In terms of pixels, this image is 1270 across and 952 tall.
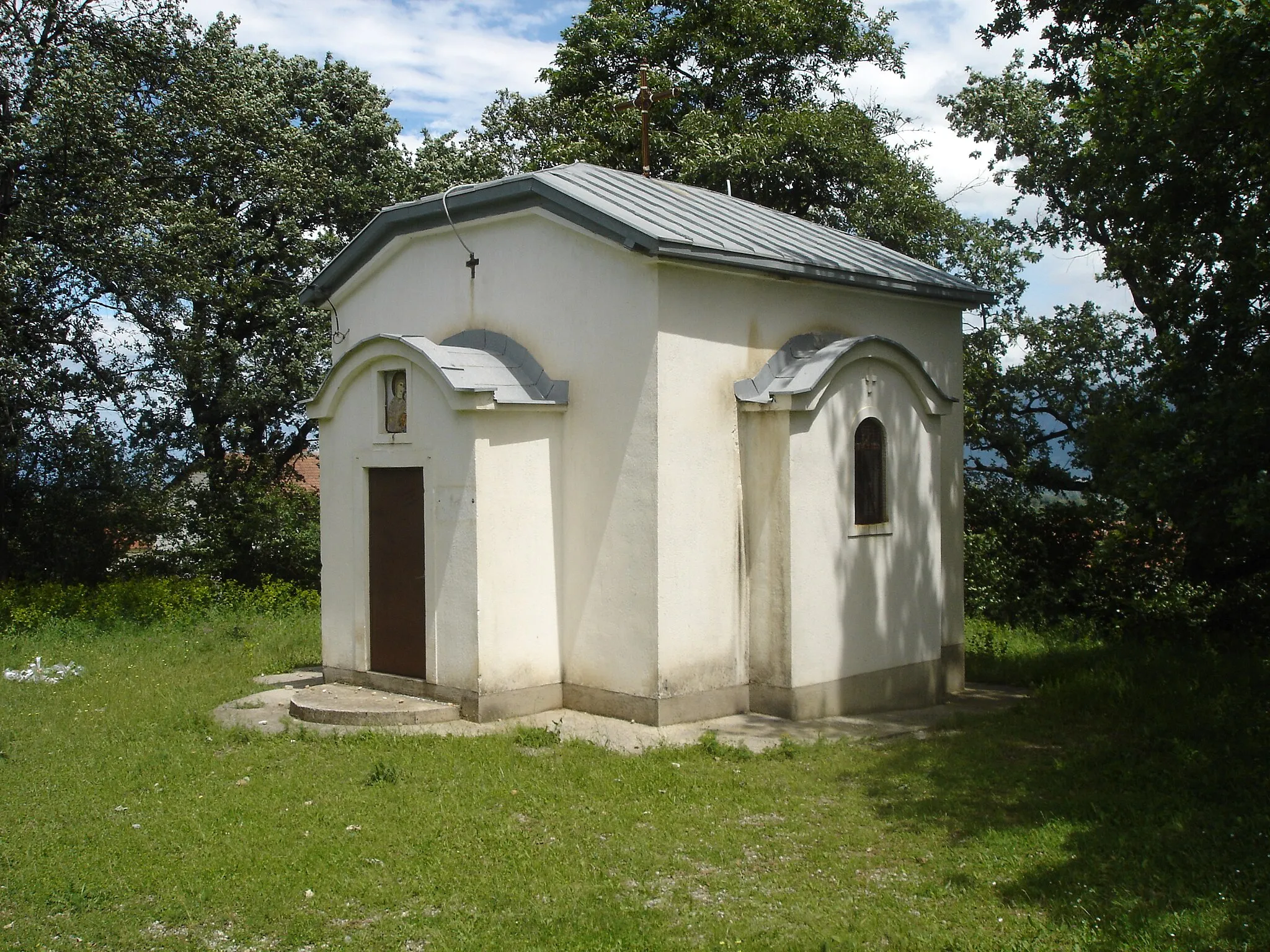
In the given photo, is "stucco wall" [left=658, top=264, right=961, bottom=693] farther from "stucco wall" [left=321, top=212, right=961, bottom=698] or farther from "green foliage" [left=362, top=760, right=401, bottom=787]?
"green foliage" [left=362, top=760, right=401, bottom=787]

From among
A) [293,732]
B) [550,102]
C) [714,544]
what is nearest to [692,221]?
[714,544]

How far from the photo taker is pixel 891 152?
2047 cm

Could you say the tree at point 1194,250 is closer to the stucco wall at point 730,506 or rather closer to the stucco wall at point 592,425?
the stucco wall at point 730,506

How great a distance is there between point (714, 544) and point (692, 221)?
3041 mm

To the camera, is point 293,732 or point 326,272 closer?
point 293,732

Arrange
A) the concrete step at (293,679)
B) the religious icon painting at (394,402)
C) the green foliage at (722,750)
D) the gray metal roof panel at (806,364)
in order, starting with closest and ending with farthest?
the green foliage at (722,750) < the gray metal roof panel at (806,364) < the religious icon painting at (394,402) < the concrete step at (293,679)

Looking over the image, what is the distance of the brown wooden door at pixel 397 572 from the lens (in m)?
10.4

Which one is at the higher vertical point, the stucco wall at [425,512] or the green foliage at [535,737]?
the stucco wall at [425,512]

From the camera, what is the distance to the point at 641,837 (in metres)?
6.74

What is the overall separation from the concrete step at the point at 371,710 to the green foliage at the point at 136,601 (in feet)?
24.4

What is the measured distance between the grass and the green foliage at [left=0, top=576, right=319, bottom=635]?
6.19 m

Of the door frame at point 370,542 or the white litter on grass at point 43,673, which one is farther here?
the white litter on grass at point 43,673

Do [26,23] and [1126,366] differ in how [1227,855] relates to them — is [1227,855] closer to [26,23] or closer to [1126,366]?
[1126,366]

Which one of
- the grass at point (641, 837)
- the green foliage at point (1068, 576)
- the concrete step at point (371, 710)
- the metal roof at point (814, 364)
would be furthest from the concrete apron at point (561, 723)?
the green foliage at point (1068, 576)
